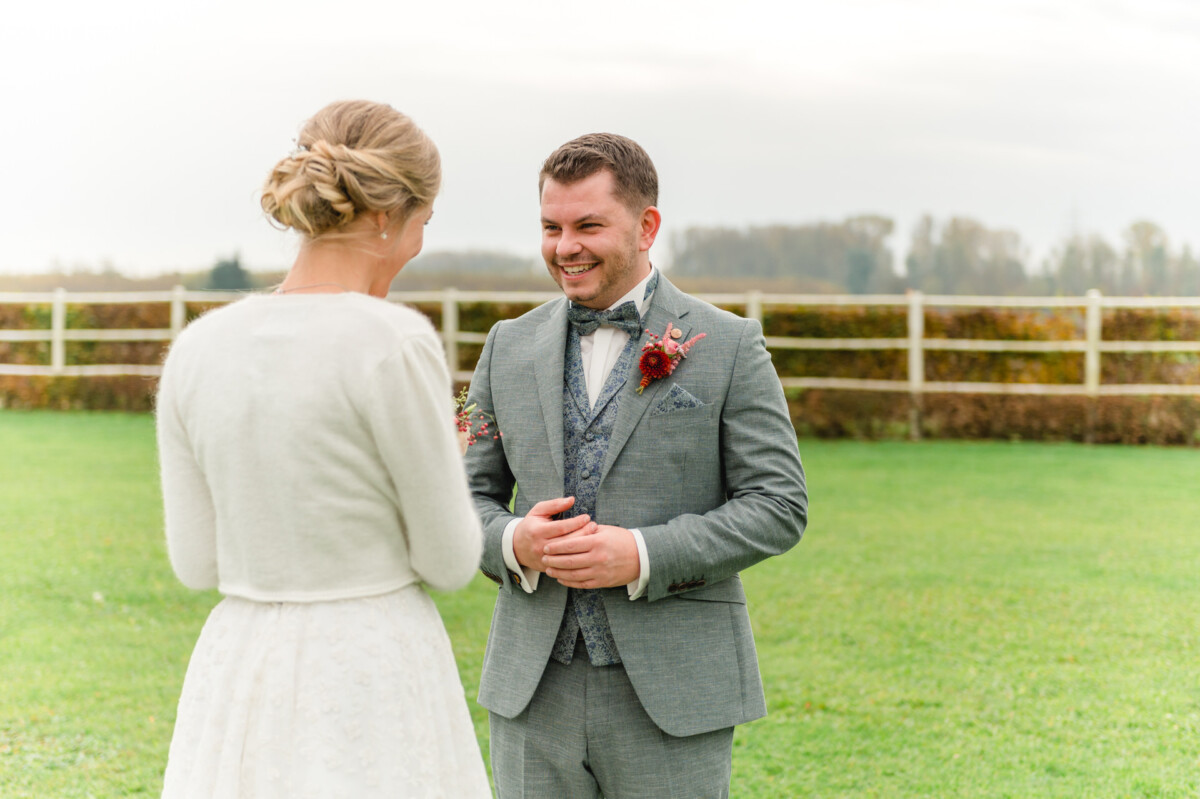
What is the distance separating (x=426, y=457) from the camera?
1.67 metres

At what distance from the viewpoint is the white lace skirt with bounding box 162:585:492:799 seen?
1.71m

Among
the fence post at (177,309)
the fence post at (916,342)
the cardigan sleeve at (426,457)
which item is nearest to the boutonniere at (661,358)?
the cardigan sleeve at (426,457)

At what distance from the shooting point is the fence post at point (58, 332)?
58.2ft

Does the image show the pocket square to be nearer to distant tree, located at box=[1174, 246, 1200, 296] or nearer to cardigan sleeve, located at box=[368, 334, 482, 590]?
cardigan sleeve, located at box=[368, 334, 482, 590]

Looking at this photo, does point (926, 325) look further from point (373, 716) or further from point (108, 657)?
point (373, 716)

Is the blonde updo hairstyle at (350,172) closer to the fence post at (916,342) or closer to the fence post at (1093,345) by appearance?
the fence post at (916,342)

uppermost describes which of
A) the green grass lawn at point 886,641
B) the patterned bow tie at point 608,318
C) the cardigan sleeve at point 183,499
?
the patterned bow tie at point 608,318

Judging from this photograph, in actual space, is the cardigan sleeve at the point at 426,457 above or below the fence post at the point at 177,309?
below

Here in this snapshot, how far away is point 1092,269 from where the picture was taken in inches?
734

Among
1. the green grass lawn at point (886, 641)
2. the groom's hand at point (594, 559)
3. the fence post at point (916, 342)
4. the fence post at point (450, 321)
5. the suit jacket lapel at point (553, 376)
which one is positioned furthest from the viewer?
the fence post at point (450, 321)

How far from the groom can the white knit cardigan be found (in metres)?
0.48

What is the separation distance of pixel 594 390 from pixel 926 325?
13.9 meters

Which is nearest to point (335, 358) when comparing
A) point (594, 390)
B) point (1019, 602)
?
point (594, 390)

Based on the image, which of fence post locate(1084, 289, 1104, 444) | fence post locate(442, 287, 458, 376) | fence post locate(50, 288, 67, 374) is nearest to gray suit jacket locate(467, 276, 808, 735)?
fence post locate(1084, 289, 1104, 444)
